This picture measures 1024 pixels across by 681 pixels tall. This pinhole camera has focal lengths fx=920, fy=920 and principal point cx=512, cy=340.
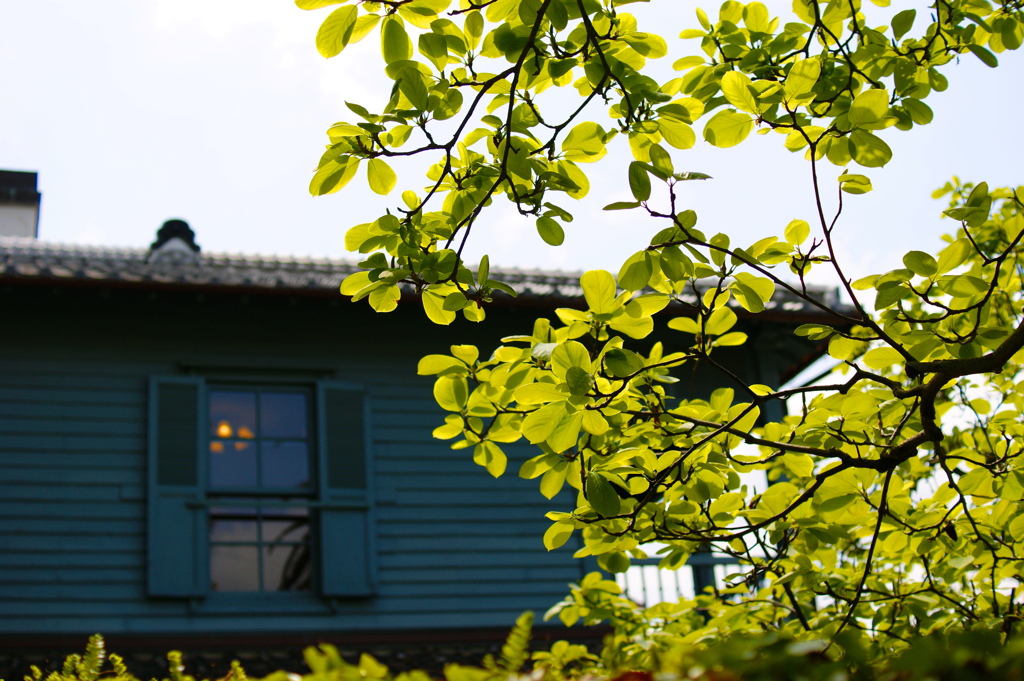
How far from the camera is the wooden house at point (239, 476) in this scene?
5.69 metres

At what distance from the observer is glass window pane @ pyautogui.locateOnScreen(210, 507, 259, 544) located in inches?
253

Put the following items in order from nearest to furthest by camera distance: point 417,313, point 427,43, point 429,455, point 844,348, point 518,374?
point 427,43 < point 518,374 < point 844,348 < point 429,455 < point 417,313

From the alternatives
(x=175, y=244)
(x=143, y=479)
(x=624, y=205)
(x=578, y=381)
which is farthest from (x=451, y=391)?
(x=175, y=244)

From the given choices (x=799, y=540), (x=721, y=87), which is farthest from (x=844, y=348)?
(x=721, y=87)

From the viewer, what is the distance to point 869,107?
208 cm

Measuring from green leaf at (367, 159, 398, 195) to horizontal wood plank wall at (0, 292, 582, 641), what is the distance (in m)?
4.44

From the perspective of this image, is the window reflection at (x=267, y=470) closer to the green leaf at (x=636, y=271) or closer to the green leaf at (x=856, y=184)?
the green leaf at (x=636, y=271)

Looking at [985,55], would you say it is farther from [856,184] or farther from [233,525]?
[233,525]

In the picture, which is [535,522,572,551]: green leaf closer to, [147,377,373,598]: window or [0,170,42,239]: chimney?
[147,377,373,598]: window

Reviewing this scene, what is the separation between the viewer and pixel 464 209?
227 centimetres

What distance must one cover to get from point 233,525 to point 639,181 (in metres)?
5.66

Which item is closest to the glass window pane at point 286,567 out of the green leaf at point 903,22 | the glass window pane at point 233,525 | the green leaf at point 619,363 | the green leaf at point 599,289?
the glass window pane at point 233,525

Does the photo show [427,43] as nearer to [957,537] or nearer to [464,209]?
[464,209]

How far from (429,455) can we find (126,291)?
2.35 metres
